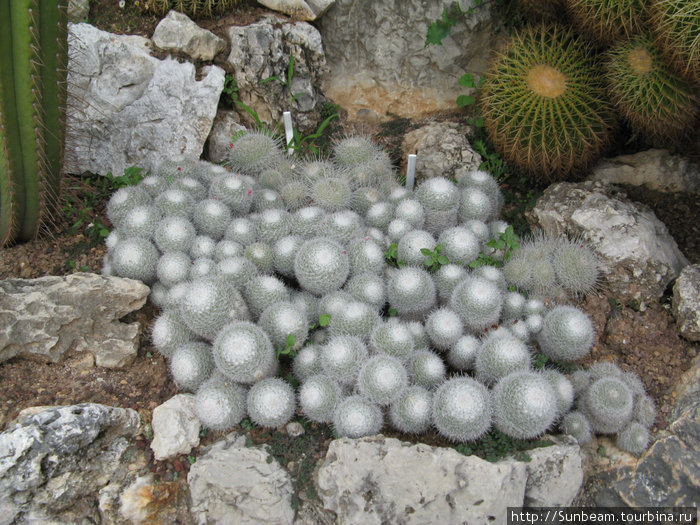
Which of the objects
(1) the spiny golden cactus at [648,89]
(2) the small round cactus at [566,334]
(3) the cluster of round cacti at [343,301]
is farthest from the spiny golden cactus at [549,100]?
(2) the small round cactus at [566,334]

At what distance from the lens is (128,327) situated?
9.63 ft

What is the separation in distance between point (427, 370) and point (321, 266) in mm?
737

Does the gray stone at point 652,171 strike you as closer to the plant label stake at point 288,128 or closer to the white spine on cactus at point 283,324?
the plant label stake at point 288,128

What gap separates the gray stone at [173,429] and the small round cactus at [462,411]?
108 centimetres

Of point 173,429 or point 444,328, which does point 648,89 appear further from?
point 173,429

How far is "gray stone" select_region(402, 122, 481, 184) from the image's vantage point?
13.0 feet

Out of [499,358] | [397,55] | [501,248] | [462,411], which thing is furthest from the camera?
[397,55]

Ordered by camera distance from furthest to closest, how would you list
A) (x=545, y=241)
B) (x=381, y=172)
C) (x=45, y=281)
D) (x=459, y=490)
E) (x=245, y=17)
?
(x=245, y=17) < (x=381, y=172) < (x=545, y=241) < (x=45, y=281) < (x=459, y=490)

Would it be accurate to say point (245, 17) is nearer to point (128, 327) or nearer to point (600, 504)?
point (128, 327)

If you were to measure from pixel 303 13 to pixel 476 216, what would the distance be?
2.09 m

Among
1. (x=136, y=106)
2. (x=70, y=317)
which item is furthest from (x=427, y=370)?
(x=136, y=106)

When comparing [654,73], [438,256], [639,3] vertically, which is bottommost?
[438,256]

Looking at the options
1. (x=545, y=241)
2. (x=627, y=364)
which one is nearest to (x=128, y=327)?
(x=545, y=241)

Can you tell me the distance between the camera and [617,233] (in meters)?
3.24
